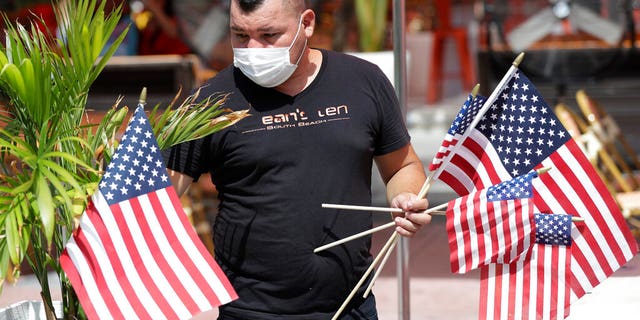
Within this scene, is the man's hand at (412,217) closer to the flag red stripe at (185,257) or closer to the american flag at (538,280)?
the american flag at (538,280)

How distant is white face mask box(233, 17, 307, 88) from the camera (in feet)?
11.9

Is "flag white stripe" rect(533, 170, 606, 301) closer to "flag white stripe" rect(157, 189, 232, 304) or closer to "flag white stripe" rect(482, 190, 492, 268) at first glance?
"flag white stripe" rect(482, 190, 492, 268)

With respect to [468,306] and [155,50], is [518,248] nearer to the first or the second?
[468,306]

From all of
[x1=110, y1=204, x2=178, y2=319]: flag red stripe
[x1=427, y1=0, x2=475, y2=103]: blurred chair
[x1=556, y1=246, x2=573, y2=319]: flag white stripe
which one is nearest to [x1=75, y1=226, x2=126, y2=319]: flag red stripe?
[x1=110, y1=204, x2=178, y2=319]: flag red stripe

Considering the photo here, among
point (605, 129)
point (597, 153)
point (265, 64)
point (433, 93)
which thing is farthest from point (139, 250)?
point (433, 93)

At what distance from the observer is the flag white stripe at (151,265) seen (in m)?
3.50

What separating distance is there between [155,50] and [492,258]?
638 cm

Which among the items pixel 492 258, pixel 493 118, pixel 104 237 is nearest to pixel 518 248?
pixel 492 258

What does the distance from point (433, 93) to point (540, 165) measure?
8829 mm

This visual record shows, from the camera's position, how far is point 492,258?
3.90 meters

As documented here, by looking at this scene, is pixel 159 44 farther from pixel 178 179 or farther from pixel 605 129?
pixel 178 179

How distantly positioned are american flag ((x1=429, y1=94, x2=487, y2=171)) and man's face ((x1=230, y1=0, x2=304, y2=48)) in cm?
59

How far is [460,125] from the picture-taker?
12.8ft

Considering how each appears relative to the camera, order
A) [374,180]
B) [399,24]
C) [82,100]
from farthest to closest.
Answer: [374,180] < [399,24] < [82,100]
